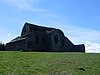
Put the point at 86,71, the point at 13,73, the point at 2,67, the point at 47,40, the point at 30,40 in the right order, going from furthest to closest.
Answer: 1. the point at 47,40
2. the point at 30,40
3. the point at 86,71
4. the point at 2,67
5. the point at 13,73

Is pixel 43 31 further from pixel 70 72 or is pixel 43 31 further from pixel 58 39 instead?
pixel 70 72

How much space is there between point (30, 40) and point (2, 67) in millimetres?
52932

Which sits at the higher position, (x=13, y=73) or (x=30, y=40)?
(x=30, y=40)

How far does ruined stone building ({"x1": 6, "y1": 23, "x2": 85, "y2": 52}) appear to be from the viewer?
239 feet

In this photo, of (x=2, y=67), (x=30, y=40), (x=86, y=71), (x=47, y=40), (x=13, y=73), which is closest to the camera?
(x=13, y=73)

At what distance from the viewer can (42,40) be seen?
254ft

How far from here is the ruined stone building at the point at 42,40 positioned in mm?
72981

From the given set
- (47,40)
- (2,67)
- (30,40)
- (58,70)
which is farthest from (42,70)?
(47,40)

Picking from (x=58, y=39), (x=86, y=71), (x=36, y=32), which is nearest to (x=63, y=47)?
(x=58, y=39)

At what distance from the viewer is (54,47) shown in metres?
77.9

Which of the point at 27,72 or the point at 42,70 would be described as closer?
the point at 27,72

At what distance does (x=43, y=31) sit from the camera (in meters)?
78.9

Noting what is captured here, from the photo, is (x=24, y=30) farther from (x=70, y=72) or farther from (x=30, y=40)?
(x=70, y=72)

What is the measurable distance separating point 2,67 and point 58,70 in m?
4.02
